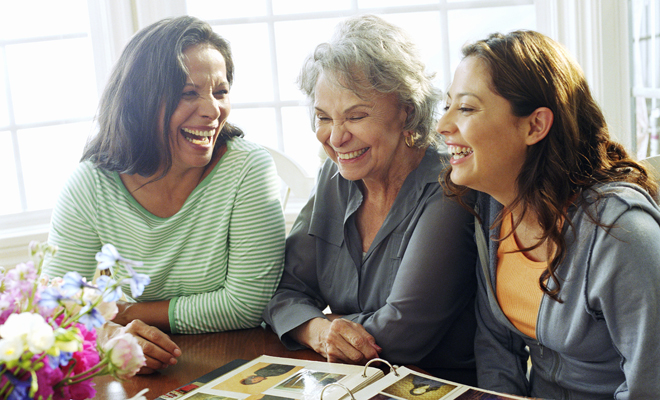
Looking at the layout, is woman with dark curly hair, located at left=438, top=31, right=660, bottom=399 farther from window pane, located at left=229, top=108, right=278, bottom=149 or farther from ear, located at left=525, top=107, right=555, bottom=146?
window pane, located at left=229, top=108, right=278, bottom=149

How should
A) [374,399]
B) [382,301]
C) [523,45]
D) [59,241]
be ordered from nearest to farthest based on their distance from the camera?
[374,399] → [523,45] → [382,301] → [59,241]

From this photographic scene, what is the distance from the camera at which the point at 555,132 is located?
1.17 meters

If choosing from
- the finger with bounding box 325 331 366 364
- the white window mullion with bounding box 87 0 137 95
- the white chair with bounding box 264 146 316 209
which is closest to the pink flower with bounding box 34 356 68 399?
the finger with bounding box 325 331 366 364

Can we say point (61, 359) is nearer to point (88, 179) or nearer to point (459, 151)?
point (459, 151)

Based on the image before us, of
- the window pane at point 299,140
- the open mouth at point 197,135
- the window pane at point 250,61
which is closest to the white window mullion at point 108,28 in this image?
the window pane at point 250,61

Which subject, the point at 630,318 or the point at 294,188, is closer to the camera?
the point at 630,318

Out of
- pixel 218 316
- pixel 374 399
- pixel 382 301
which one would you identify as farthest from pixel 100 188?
pixel 374 399

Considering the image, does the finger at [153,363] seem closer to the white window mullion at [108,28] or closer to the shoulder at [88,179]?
the shoulder at [88,179]

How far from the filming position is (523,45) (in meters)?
1.16

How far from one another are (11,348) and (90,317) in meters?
0.08

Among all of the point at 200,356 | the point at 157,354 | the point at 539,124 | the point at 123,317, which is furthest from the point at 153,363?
the point at 539,124

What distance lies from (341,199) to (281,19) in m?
1.50

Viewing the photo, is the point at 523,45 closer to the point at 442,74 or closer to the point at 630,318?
the point at 630,318

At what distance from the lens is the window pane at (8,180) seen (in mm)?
2738
